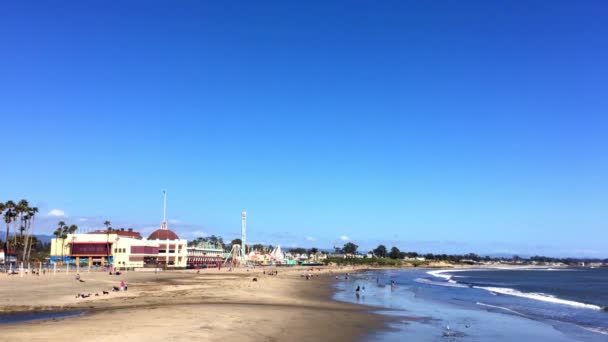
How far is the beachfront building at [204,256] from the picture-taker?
13540 centimetres

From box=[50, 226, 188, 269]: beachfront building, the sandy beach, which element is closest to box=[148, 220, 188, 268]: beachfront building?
box=[50, 226, 188, 269]: beachfront building

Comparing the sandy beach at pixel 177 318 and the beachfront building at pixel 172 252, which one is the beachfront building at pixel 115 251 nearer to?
the beachfront building at pixel 172 252

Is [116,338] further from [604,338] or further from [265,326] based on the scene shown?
[604,338]

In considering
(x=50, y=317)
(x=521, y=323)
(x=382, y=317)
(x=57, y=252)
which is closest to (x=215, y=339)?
(x=50, y=317)

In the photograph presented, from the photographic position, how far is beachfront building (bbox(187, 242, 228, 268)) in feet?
444

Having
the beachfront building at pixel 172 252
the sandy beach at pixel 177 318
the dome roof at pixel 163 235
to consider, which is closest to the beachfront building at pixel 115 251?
the beachfront building at pixel 172 252

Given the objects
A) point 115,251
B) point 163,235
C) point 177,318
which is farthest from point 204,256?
point 177,318

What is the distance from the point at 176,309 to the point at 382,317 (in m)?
15.7

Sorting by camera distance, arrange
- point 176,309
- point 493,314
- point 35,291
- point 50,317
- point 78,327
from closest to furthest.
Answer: point 78,327 < point 50,317 < point 176,309 < point 493,314 < point 35,291

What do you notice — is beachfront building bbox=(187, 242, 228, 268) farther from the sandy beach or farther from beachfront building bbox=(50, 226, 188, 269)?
the sandy beach

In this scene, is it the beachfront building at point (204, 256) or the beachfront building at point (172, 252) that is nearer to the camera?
the beachfront building at point (172, 252)

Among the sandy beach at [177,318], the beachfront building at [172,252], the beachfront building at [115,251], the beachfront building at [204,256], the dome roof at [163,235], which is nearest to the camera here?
the sandy beach at [177,318]

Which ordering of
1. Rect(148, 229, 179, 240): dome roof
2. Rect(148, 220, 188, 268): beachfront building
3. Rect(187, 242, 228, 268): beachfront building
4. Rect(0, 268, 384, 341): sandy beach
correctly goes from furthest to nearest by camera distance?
Rect(187, 242, 228, 268): beachfront building
Rect(148, 229, 179, 240): dome roof
Rect(148, 220, 188, 268): beachfront building
Rect(0, 268, 384, 341): sandy beach

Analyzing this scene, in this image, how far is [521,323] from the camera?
36.9 metres
